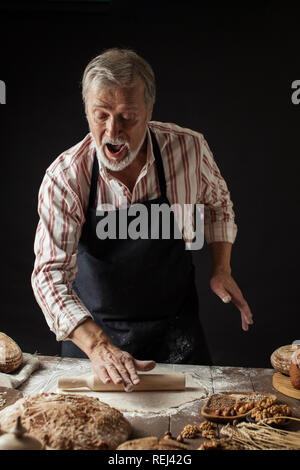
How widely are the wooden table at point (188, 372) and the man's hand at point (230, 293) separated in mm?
265

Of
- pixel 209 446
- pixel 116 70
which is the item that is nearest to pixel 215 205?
pixel 116 70

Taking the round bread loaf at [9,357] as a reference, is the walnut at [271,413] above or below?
below

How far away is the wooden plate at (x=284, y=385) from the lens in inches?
85.7

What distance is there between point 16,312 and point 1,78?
1548 mm

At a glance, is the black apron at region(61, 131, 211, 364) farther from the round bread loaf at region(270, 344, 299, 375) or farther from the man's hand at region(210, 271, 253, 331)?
the round bread loaf at region(270, 344, 299, 375)

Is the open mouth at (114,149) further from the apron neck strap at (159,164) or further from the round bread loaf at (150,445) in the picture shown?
the round bread loaf at (150,445)

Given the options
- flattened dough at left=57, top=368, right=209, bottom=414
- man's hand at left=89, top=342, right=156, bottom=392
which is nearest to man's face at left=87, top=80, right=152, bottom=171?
man's hand at left=89, top=342, right=156, bottom=392

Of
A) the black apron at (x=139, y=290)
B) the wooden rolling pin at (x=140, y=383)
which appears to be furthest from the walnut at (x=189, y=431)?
the black apron at (x=139, y=290)

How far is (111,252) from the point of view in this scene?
2619 millimetres

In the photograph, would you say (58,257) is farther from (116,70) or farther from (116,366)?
(116,70)

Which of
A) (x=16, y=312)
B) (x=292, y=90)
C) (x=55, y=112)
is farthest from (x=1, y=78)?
(x=292, y=90)

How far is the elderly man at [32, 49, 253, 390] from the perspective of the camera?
2369 millimetres

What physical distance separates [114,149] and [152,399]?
0.98 meters

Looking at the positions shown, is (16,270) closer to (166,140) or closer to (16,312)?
(16,312)
